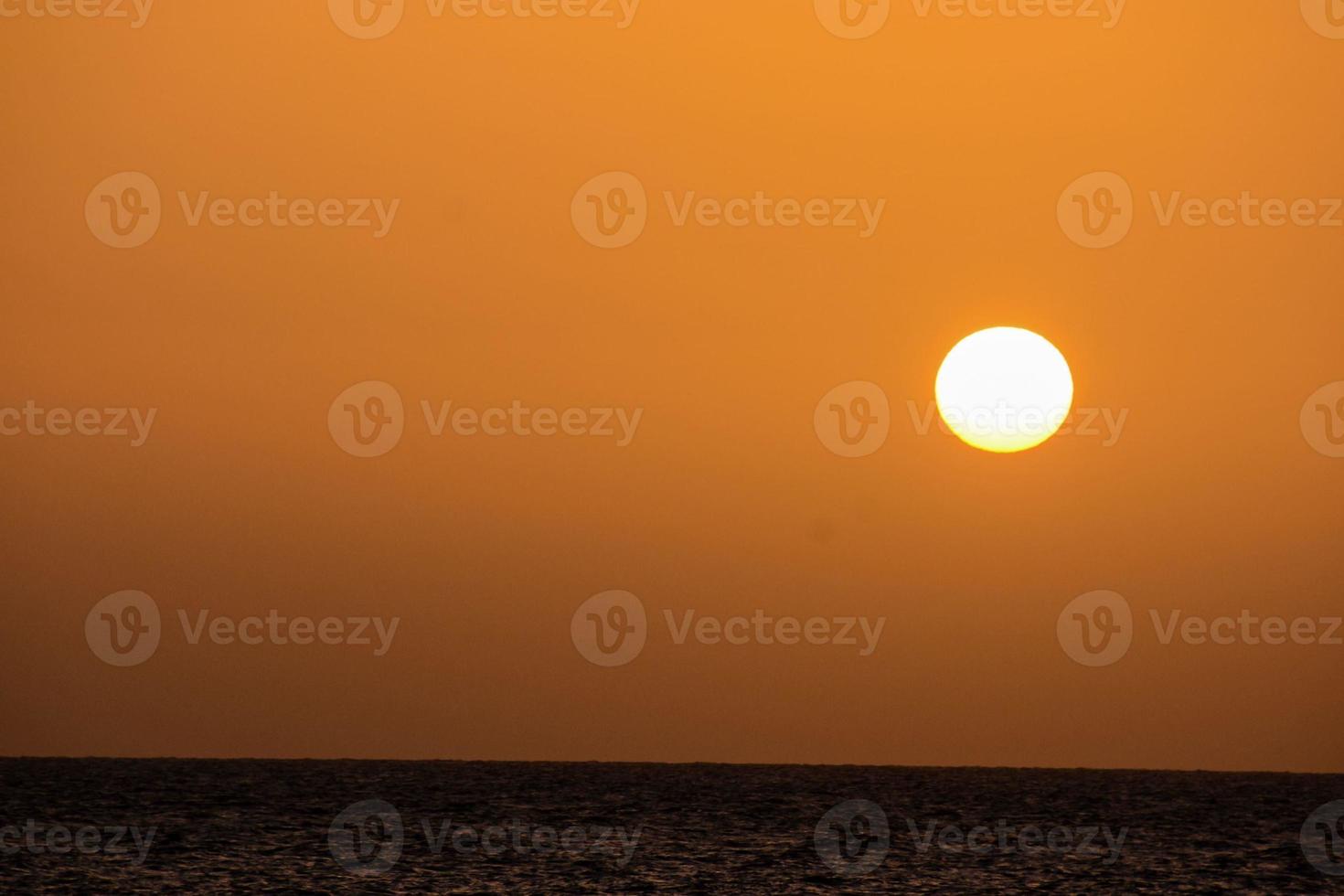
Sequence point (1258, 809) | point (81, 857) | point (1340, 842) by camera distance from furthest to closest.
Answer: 1. point (1258, 809)
2. point (1340, 842)
3. point (81, 857)

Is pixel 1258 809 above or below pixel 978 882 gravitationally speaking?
above

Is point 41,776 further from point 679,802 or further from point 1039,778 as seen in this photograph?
point 1039,778

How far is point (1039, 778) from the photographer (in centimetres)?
5997

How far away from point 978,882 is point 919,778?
137 feet

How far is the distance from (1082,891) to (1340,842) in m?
12.2

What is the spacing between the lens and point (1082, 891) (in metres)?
18.5

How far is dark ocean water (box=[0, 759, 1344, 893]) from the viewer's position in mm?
19500

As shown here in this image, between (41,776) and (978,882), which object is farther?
(41,776)

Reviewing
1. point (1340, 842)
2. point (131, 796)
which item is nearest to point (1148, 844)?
point (1340, 842)

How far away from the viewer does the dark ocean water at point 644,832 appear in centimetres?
1950

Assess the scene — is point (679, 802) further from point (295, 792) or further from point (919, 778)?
point (919, 778)

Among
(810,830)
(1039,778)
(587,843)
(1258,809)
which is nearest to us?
(587,843)

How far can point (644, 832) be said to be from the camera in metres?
31.1

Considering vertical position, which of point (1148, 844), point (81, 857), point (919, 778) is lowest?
point (81, 857)
